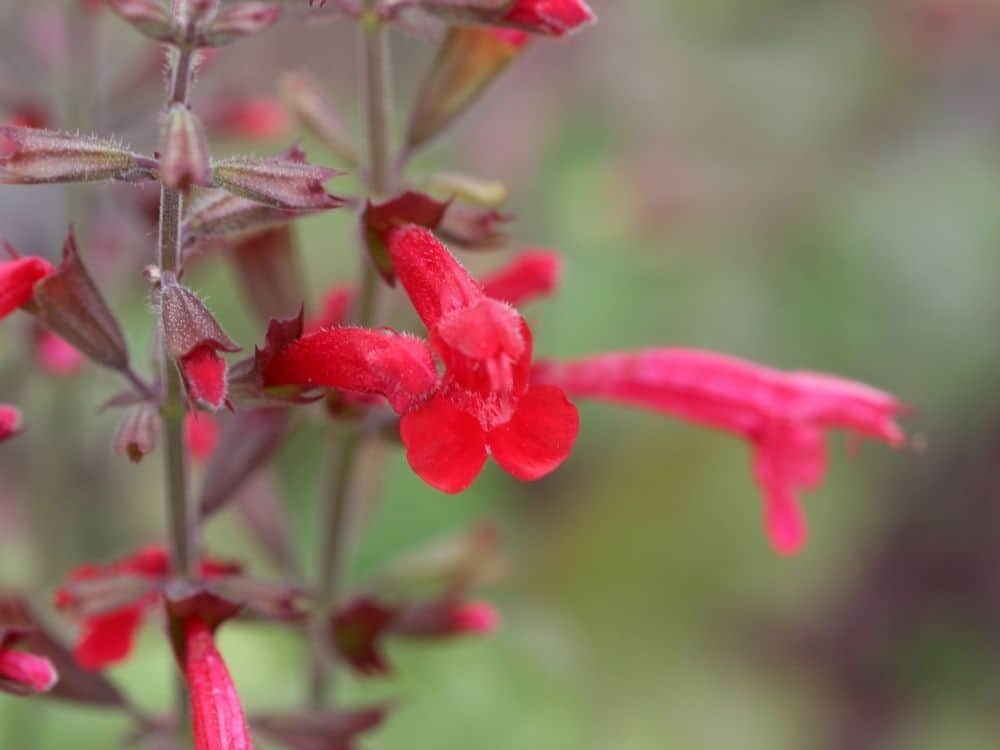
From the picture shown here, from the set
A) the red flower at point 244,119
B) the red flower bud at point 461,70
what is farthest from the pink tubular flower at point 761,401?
the red flower at point 244,119

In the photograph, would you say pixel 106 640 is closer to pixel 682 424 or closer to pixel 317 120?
pixel 317 120

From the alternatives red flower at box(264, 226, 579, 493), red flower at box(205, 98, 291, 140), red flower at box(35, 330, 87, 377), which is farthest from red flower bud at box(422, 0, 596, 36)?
red flower at box(205, 98, 291, 140)

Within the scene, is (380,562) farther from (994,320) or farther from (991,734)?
(994,320)

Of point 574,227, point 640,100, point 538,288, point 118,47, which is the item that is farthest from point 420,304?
point 640,100

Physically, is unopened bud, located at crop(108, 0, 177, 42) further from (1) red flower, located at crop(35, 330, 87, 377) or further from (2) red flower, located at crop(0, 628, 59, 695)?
(1) red flower, located at crop(35, 330, 87, 377)

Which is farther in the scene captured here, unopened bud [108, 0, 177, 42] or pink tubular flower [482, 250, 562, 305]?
pink tubular flower [482, 250, 562, 305]

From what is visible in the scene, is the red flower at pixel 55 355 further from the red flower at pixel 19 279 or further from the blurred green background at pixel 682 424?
the red flower at pixel 19 279
